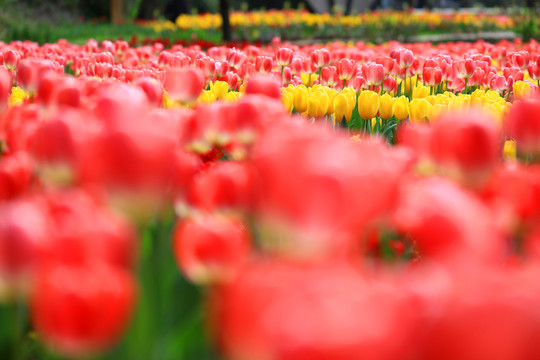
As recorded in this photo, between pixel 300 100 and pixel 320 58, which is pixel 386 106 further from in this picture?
pixel 320 58

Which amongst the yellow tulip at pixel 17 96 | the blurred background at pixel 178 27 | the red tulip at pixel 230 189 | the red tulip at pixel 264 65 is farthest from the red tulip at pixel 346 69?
the blurred background at pixel 178 27

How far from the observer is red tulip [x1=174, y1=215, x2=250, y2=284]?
34.3 inches

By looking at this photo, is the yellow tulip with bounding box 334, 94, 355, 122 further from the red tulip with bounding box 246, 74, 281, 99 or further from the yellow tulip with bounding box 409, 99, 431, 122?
the red tulip with bounding box 246, 74, 281, 99

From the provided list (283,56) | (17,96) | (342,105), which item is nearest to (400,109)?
(342,105)

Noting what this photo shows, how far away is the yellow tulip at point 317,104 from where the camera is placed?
2670mm

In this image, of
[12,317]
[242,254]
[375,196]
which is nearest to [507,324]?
[375,196]

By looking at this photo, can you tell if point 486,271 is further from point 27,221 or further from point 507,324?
point 27,221

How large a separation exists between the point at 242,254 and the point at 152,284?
17 cm

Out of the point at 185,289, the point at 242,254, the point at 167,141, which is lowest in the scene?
the point at 185,289

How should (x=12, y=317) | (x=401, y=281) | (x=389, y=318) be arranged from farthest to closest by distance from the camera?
Answer: (x=12, y=317)
(x=401, y=281)
(x=389, y=318)

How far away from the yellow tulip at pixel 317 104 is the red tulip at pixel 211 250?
5.97 feet

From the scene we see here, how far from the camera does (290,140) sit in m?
0.82

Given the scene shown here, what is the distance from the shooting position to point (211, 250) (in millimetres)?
872

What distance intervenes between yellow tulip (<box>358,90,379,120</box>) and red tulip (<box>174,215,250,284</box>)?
79.7 inches
